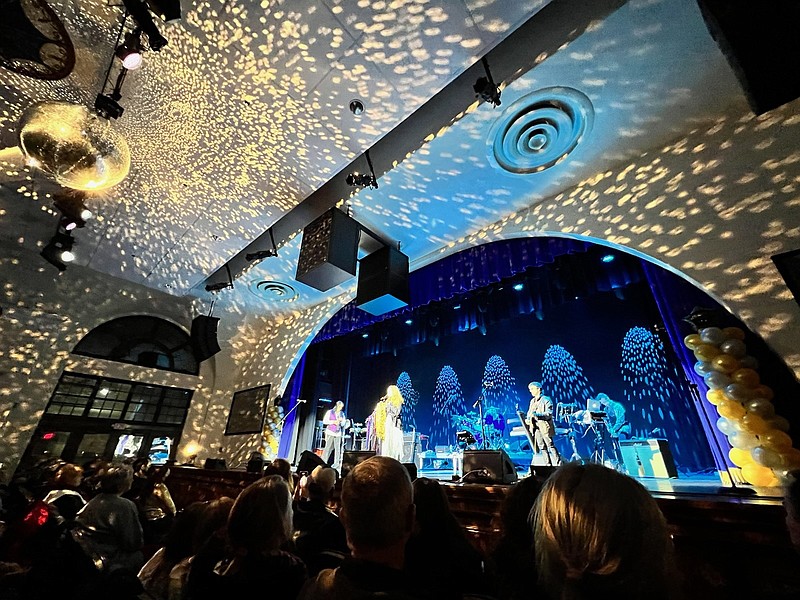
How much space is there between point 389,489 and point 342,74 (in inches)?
122

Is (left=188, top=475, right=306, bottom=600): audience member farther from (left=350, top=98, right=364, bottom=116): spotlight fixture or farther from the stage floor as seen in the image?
(left=350, top=98, right=364, bottom=116): spotlight fixture

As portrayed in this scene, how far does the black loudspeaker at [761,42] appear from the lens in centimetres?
137

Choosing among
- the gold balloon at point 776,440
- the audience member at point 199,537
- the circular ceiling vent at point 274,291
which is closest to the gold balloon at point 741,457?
the gold balloon at point 776,440

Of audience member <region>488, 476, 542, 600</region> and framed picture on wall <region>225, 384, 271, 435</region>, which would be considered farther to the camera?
framed picture on wall <region>225, 384, 271, 435</region>

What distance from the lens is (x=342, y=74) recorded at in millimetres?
2826

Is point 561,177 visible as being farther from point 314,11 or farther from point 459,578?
point 459,578

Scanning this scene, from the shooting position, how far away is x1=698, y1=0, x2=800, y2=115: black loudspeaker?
54.1 inches

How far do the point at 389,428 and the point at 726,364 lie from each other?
3.95m

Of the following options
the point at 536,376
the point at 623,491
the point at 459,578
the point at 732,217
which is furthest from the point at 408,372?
the point at 623,491

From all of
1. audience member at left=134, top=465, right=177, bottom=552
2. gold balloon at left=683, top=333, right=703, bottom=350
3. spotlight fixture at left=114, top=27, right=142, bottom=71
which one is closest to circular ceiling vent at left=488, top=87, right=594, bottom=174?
gold balloon at left=683, top=333, right=703, bottom=350

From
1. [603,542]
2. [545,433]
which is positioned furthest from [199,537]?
[545,433]

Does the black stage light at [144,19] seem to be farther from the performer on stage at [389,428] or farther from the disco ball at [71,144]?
the performer on stage at [389,428]

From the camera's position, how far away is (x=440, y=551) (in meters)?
1.18

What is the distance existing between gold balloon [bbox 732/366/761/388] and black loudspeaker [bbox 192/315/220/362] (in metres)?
7.43
